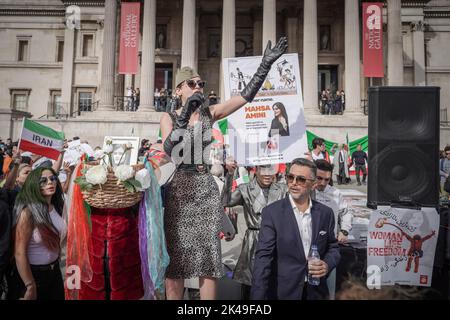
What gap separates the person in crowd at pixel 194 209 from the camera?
9.39 feet

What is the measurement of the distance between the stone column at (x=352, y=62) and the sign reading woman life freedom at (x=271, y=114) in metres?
18.0

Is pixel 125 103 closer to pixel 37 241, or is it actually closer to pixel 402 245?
pixel 37 241

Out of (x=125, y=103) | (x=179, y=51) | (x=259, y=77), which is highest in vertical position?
(x=179, y=51)

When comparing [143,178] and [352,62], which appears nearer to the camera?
[143,178]

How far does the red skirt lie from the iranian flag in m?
2.77

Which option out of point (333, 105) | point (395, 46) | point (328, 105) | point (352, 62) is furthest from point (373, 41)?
point (328, 105)

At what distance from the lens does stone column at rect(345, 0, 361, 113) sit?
21391mm

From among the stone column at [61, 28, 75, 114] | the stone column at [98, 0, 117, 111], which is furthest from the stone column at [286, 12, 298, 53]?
the stone column at [61, 28, 75, 114]

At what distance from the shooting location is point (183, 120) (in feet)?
8.96

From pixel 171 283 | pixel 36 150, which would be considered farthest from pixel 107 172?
pixel 36 150

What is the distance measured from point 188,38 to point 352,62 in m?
10.4

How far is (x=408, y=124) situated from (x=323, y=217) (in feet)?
6.51

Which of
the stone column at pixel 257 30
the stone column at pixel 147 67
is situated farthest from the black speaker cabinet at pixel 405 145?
the stone column at pixel 257 30
